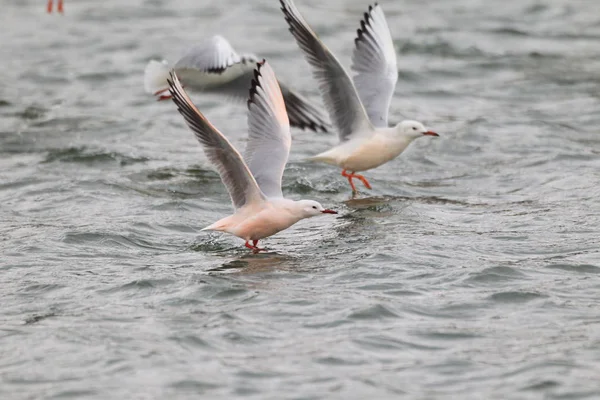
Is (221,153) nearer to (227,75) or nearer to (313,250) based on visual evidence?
(313,250)

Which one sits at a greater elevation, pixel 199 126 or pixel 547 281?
pixel 199 126

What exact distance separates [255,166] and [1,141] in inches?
217

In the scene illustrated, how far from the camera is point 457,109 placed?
15.9 metres

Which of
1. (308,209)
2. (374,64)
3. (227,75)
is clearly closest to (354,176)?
(374,64)

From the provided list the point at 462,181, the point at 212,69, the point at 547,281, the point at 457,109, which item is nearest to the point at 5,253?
the point at 212,69

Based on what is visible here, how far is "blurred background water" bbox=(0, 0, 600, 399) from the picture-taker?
261 inches

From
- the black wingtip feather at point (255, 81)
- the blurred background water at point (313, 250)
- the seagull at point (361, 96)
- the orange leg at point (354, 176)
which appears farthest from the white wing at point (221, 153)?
the orange leg at point (354, 176)

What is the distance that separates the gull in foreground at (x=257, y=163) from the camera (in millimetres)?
8562

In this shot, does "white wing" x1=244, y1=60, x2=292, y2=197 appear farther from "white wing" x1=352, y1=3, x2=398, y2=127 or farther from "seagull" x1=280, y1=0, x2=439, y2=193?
"white wing" x1=352, y1=3, x2=398, y2=127

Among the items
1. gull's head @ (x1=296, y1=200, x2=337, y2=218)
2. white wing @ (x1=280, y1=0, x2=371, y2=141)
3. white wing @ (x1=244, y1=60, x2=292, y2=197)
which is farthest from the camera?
white wing @ (x1=280, y1=0, x2=371, y2=141)

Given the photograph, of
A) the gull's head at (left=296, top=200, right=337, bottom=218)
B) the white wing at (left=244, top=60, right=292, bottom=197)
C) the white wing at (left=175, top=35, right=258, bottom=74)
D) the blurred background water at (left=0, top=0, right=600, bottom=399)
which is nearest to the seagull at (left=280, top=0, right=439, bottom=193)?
the blurred background water at (left=0, top=0, right=600, bottom=399)

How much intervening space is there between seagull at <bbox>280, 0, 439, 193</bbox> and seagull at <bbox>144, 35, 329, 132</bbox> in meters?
0.60

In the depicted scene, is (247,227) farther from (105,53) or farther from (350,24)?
(350,24)

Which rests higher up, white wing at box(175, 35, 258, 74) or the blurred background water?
white wing at box(175, 35, 258, 74)
